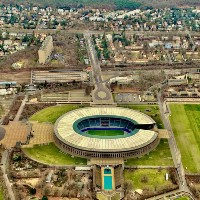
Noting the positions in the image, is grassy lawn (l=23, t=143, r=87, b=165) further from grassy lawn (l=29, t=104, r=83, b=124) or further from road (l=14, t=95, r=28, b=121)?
road (l=14, t=95, r=28, b=121)

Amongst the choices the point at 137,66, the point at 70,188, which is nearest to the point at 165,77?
the point at 137,66

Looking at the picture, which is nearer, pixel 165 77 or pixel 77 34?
pixel 165 77

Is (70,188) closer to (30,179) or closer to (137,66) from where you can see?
(30,179)

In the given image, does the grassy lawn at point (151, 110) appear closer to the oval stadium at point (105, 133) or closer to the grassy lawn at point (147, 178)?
the oval stadium at point (105, 133)

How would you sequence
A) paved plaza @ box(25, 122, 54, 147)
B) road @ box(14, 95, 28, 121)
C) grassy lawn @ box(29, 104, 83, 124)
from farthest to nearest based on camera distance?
road @ box(14, 95, 28, 121) < grassy lawn @ box(29, 104, 83, 124) < paved plaza @ box(25, 122, 54, 147)

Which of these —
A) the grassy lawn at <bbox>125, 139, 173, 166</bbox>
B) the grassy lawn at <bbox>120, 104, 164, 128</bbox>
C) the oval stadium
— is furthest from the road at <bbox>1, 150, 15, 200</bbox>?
the grassy lawn at <bbox>120, 104, 164, 128</bbox>

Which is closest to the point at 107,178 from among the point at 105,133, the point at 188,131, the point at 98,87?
the point at 105,133

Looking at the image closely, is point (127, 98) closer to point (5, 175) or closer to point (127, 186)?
point (127, 186)
